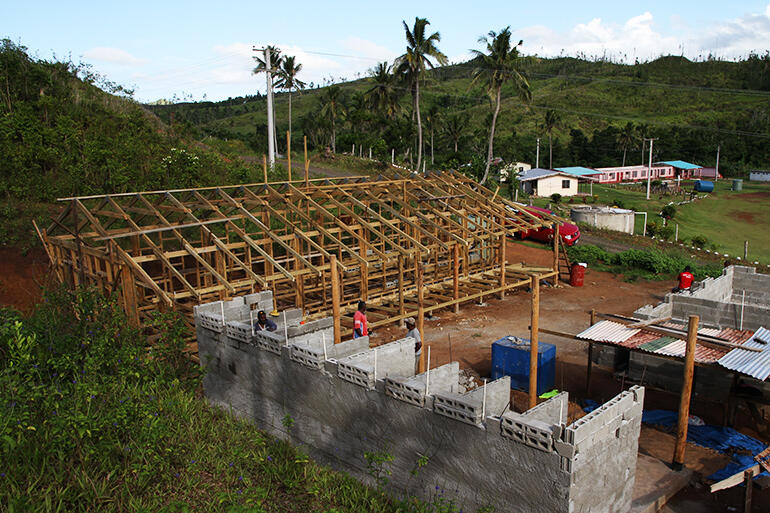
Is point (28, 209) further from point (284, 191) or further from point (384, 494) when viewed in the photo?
point (384, 494)

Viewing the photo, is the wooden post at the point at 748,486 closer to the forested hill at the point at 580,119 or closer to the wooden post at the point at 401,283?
the wooden post at the point at 401,283

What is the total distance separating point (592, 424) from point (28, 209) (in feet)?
70.8

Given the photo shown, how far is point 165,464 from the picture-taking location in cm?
670

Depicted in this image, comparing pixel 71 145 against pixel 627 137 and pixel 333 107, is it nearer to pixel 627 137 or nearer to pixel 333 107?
pixel 333 107

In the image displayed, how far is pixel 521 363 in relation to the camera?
1170 centimetres

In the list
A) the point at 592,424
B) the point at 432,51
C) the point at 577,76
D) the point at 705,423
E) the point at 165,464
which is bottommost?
the point at 705,423

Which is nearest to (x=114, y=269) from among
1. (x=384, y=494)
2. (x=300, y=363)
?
(x=300, y=363)

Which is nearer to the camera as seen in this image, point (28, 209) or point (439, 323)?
point (439, 323)

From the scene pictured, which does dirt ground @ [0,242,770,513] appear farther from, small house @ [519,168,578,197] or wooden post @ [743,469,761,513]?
small house @ [519,168,578,197]

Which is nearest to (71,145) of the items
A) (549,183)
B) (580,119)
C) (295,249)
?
(295,249)

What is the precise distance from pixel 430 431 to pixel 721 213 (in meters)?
45.8

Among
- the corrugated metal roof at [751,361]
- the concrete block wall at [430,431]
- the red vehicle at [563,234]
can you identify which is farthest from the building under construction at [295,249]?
the red vehicle at [563,234]

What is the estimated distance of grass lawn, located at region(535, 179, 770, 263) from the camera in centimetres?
3431

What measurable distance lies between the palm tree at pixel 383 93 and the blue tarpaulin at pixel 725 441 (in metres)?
44.4
